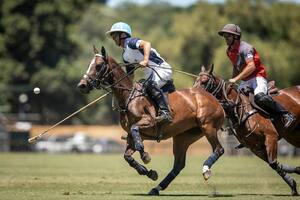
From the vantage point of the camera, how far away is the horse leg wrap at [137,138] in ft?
52.8

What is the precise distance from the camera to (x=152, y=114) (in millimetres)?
16875

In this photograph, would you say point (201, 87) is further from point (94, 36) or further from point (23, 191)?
point (94, 36)

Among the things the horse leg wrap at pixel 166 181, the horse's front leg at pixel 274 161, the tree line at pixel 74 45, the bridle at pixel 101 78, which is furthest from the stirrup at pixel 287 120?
the tree line at pixel 74 45

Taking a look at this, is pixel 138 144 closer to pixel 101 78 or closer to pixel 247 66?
pixel 101 78

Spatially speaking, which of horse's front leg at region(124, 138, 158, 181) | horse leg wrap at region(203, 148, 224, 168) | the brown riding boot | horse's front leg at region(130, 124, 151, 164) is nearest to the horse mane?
horse's front leg at region(130, 124, 151, 164)

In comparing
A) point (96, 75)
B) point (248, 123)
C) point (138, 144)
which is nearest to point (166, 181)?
point (138, 144)

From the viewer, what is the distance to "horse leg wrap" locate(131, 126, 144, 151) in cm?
1609

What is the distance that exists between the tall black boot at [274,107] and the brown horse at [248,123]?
0.14 meters

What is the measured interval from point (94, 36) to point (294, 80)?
4818 cm

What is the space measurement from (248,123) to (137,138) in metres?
2.53

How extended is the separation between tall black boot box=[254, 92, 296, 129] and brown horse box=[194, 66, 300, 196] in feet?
0.46

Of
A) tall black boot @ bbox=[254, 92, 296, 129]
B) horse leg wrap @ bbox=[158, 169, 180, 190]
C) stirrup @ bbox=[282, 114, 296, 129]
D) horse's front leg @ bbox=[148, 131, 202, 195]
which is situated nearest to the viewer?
horse leg wrap @ bbox=[158, 169, 180, 190]

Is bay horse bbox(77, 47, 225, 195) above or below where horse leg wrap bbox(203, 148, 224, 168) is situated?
above

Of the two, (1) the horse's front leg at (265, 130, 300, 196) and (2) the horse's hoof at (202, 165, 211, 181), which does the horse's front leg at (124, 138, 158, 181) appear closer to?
(2) the horse's hoof at (202, 165, 211, 181)
